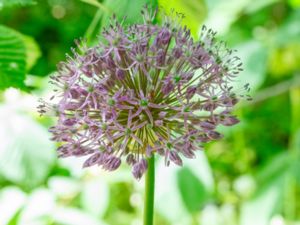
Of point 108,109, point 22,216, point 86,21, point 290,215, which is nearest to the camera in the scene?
point 108,109

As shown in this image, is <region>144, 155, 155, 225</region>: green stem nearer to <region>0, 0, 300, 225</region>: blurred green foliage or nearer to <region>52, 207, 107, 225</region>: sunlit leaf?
<region>0, 0, 300, 225</region>: blurred green foliage

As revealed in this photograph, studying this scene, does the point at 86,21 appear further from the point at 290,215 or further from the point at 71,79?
the point at 71,79

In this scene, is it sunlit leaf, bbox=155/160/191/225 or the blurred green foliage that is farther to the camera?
sunlit leaf, bbox=155/160/191/225

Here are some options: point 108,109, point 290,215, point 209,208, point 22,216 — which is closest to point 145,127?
point 108,109

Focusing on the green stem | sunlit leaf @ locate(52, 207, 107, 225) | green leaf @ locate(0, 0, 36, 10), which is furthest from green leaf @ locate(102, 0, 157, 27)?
sunlit leaf @ locate(52, 207, 107, 225)

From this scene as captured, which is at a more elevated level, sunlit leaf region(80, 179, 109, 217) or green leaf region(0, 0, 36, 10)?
green leaf region(0, 0, 36, 10)

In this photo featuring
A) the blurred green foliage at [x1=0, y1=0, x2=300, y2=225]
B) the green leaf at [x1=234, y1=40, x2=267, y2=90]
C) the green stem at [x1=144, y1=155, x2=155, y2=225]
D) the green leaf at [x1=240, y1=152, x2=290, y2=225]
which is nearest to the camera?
the green stem at [x1=144, y1=155, x2=155, y2=225]

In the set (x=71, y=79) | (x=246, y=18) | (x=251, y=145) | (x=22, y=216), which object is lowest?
(x=22, y=216)
